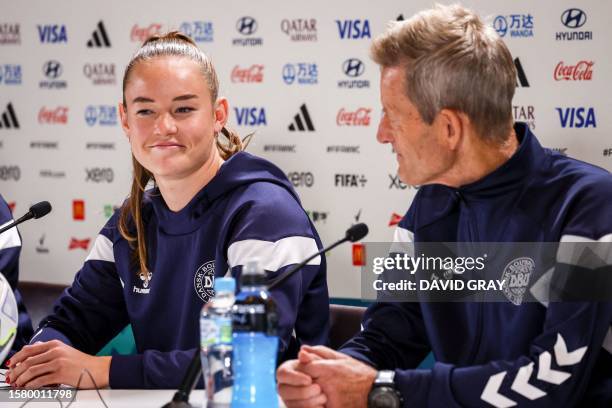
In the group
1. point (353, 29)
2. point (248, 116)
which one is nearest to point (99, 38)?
point (248, 116)

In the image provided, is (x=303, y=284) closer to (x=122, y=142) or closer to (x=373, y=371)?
(x=373, y=371)

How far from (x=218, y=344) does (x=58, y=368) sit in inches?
25.8

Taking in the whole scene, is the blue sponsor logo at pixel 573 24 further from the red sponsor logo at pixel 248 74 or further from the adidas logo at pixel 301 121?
the red sponsor logo at pixel 248 74

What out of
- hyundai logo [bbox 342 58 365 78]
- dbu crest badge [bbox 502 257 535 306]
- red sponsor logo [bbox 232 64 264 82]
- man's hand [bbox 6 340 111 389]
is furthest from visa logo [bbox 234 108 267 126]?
dbu crest badge [bbox 502 257 535 306]

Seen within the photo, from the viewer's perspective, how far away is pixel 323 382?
1.80 meters

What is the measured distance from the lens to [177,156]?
2400 millimetres

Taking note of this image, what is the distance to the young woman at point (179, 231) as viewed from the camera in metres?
2.29

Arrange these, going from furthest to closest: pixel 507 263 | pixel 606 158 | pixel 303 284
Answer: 1. pixel 606 158
2. pixel 303 284
3. pixel 507 263

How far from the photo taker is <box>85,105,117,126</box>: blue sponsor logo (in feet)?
14.4

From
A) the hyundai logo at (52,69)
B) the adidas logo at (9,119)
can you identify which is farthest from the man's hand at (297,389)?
the adidas logo at (9,119)

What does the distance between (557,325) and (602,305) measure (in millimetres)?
97

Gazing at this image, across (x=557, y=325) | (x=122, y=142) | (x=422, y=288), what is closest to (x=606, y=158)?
(x=422, y=288)

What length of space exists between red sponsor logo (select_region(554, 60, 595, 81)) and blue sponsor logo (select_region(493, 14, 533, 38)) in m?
0.19

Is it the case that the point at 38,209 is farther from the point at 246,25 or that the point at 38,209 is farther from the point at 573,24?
the point at 573,24
